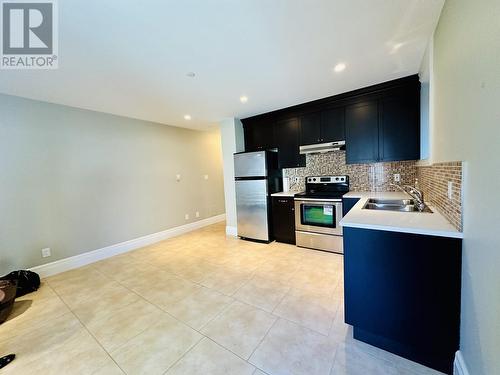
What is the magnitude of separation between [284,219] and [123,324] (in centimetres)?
259

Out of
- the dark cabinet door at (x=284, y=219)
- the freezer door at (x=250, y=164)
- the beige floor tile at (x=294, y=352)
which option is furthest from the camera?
the freezer door at (x=250, y=164)

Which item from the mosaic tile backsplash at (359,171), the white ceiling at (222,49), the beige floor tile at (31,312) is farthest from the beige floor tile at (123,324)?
the mosaic tile backsplash at (359,171)

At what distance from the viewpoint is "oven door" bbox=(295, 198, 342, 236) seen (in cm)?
298

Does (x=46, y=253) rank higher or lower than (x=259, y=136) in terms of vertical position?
lower

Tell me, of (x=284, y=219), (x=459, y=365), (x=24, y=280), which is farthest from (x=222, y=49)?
(x=24, y=280)

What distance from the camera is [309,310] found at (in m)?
1.84

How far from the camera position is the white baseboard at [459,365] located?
1.06 meters

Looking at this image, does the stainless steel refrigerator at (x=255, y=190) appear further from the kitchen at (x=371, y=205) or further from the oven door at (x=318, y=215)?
the oven door at (x=318, y=215)

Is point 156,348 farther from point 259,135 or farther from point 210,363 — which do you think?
point 259,135

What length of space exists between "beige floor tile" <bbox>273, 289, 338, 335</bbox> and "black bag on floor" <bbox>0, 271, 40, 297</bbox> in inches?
118

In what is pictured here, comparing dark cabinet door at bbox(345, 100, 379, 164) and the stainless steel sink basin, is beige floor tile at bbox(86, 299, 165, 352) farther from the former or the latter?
dark cabinet door at bbox(345, 100, 379, 164)

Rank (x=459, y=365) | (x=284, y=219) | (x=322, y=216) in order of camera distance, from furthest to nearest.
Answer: (x=284, y=219) < (x=322, y=216) < (x=459, y=365)

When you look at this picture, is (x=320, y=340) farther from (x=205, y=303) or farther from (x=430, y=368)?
→ (x=205, y=303)

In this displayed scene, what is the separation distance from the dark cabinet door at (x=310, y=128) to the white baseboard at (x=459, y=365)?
2.83 m
